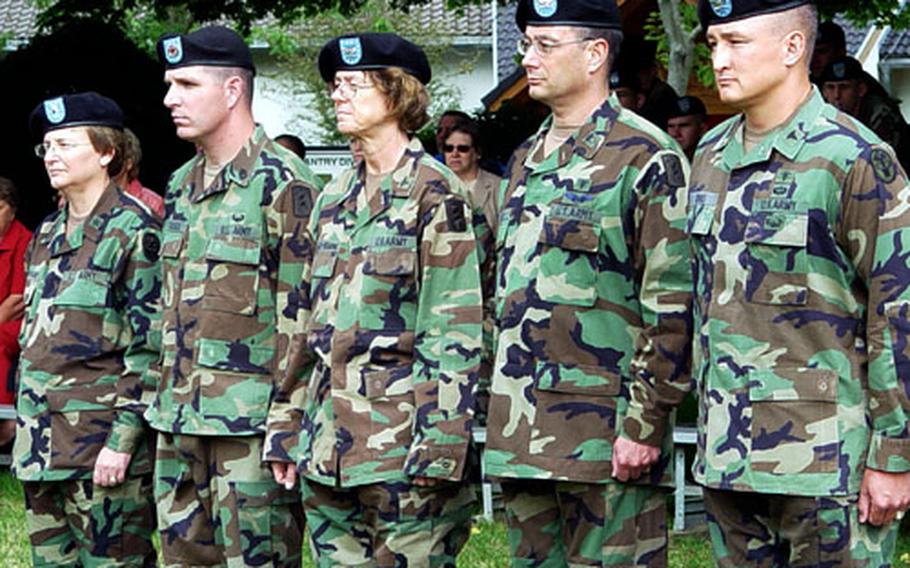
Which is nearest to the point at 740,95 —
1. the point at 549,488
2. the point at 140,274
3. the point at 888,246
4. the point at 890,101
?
the point at 888,246

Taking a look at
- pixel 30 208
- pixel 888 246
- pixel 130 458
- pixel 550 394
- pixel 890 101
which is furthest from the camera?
pixel 30 208

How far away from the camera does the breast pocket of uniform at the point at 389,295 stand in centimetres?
539

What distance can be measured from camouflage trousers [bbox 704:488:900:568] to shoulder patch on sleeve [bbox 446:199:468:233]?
1.22 metres

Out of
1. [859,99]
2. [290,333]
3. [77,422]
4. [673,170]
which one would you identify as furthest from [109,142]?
[859,99]

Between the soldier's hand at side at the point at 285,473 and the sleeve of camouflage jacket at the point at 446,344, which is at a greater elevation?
the sleeve of camouflage jacket at the point at 446,344

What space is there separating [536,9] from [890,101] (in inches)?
171

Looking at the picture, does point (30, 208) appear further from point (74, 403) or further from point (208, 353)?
point (208, 353)

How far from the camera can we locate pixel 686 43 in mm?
11805

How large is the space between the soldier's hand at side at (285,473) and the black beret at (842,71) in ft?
13.6

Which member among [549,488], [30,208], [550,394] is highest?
[550,394]

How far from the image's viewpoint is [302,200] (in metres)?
5.97

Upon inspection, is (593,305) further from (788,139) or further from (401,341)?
(788,139)

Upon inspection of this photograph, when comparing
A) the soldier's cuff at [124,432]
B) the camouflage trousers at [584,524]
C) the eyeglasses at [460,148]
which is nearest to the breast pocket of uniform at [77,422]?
the soldier's cuff at [124,432]

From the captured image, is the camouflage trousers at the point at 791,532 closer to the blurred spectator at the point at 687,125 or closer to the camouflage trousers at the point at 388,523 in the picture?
the camouflage trousers at the point at 388,523
